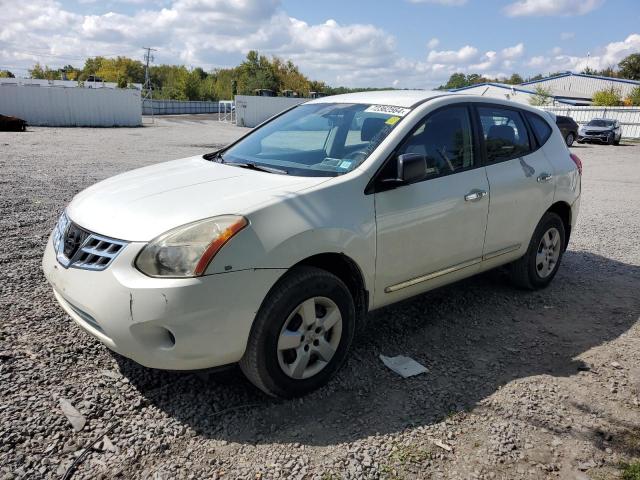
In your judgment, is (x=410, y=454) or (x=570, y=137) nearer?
(x=410, y=454)

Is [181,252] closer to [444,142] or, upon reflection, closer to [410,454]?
[410,454]

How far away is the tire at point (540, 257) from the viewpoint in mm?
4871

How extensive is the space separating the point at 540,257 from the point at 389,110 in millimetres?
2313

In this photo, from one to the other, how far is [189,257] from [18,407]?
1.34 m

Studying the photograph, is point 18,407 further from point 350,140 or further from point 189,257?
point 350,140

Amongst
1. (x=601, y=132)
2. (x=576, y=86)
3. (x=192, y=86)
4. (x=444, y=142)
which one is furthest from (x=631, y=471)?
(x=192, y=86)

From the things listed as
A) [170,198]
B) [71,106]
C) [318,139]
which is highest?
[71,106]

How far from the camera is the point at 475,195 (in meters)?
3.97

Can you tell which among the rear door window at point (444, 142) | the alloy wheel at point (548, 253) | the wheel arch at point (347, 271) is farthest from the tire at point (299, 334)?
the alloy wheel at point (548, 253)

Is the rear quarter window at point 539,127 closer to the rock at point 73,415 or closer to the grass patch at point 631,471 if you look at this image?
the grass patch at point 631,471

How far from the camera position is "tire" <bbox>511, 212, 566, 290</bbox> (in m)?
4.87

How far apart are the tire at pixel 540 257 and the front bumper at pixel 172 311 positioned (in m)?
3.01

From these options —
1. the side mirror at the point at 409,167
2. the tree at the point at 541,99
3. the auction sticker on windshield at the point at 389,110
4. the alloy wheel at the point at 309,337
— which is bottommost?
the alloy wheel at the point at 309,337

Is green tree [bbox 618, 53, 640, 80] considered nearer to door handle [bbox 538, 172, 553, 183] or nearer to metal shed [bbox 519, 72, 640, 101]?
metal shed [bbox 519, 72, 640, 101]
